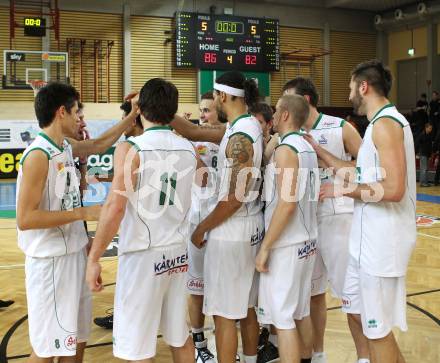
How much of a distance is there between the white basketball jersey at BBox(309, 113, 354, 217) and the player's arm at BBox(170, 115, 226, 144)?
781 millimetres

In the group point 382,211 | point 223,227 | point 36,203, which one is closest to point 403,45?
point 223,227

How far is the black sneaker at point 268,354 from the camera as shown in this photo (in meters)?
4.25

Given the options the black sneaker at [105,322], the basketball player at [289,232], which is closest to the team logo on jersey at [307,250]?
the basketball player at [289,232]

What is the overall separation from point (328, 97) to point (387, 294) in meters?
19.9

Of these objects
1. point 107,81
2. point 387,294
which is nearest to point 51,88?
point 387,294

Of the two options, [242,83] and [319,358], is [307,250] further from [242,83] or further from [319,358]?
[242,83]

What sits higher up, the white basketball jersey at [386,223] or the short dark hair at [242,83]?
the short dark hair at [242,83]

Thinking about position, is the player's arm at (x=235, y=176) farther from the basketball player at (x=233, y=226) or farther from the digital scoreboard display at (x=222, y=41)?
the digital scoreboard display at (x=222, y=41)

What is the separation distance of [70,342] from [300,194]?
172 cm

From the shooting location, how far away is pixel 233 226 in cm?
367

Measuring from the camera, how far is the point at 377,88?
127 inches

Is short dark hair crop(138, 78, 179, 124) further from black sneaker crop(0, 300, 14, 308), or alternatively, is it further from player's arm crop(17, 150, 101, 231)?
black sneaker crop(0, 300, 14, 308)

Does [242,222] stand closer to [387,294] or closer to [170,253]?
[170,253]

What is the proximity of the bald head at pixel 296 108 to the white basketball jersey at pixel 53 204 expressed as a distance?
1.49 metres
